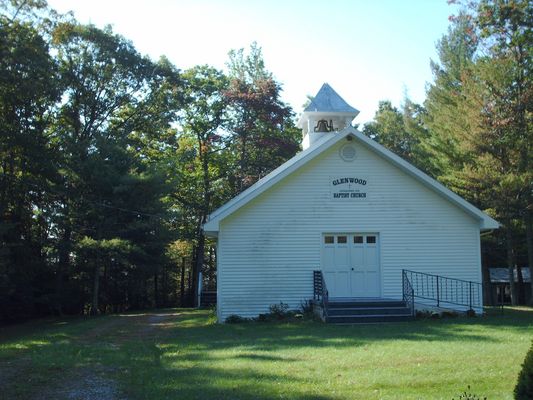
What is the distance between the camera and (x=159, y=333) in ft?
57.4

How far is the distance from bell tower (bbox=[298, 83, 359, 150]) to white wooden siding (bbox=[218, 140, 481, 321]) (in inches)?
185

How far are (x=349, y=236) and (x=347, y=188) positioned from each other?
5.49 feet

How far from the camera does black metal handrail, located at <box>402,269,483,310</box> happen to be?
20.3 m

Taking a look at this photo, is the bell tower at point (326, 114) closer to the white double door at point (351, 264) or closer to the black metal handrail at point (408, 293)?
the white double door at point (351, 264)

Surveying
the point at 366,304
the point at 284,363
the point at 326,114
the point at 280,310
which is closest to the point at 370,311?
the point at 366,304

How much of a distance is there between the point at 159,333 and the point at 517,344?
10.00m

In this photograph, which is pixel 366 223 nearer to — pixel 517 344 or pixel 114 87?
pixel 517 344

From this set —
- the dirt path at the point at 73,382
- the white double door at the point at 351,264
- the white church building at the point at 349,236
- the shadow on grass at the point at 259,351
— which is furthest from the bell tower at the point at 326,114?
the dirt path at the point at 73,382

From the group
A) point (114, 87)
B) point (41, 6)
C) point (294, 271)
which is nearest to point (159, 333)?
point (294, 271)

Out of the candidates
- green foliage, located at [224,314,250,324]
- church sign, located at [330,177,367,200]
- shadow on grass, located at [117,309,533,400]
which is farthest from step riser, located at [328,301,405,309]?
church sign, located at [330,177,367,200]

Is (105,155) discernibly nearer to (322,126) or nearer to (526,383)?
(322,126)

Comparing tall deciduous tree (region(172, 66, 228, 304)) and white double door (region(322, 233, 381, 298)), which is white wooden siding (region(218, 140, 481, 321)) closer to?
white double door (region(322, 233, 381, 298))

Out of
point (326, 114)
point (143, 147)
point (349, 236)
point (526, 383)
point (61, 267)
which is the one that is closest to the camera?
point (526, 383)

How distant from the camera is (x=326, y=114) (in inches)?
988
